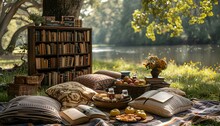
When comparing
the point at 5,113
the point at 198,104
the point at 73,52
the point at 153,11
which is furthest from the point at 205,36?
the point at 5,113

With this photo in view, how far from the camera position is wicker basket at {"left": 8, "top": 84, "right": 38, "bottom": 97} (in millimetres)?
5433

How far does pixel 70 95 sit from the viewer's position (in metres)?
4.58

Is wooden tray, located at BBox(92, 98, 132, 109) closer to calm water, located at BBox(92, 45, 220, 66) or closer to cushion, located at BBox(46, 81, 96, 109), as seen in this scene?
cushion, located at BBox(46, 81, 96, 109)

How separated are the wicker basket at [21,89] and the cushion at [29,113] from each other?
1502 millimetres

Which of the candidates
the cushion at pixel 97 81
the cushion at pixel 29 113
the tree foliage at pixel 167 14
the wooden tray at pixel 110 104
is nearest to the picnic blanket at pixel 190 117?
the wooden tray at pixel 110 104

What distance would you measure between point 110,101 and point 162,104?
27.4 inches

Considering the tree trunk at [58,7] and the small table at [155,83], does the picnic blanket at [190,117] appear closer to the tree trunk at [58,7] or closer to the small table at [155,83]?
the small table at [155,83]

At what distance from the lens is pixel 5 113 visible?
12.2ft

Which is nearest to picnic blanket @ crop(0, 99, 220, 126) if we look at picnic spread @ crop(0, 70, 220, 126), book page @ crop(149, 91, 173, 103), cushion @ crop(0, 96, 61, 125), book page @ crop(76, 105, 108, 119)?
picnic spread @ crop(0, 70, 220, 126)

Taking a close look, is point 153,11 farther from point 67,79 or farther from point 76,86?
point 76,86

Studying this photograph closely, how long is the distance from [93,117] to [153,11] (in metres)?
5.41

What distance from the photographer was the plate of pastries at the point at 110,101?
439 cm

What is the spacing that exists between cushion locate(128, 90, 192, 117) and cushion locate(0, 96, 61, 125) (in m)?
1.16

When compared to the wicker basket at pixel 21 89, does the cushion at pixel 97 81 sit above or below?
above
